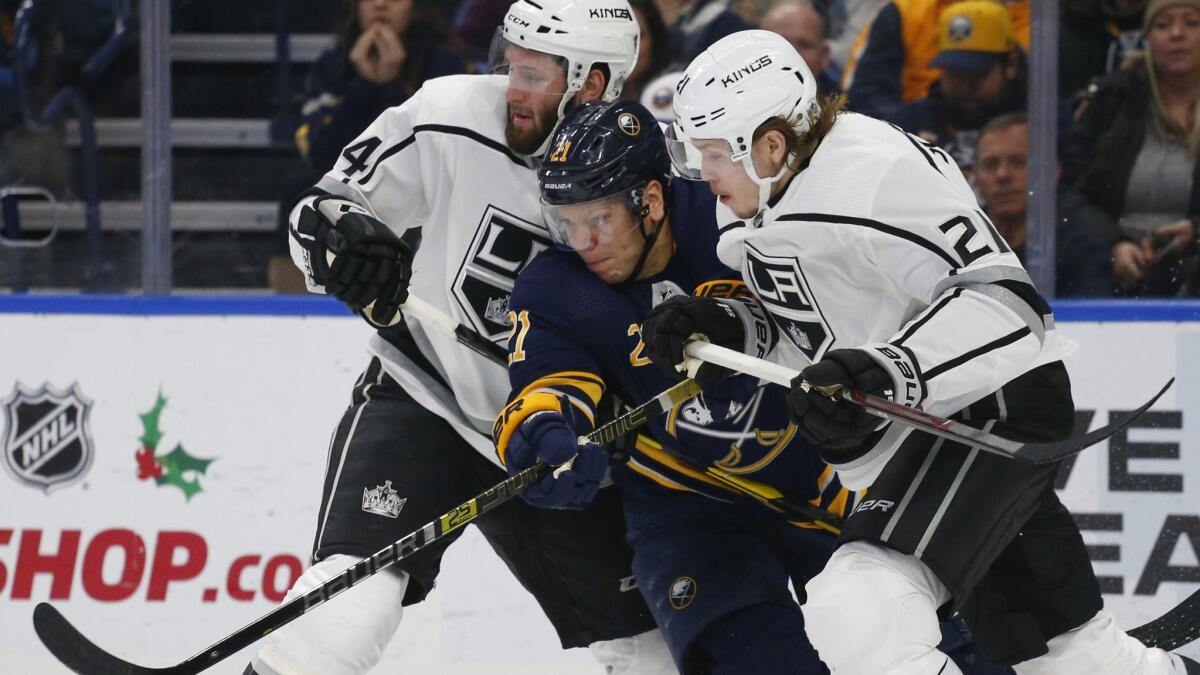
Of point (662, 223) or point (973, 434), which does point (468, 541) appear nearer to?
point (662, 223)

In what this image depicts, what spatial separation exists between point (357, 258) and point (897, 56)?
5.19ft

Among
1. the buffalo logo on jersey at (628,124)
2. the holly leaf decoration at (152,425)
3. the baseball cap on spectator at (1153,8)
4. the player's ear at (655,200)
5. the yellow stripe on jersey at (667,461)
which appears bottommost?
the holly leaf decoration at (152,425)

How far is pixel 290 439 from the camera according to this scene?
3.95 metres

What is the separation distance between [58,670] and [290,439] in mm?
756

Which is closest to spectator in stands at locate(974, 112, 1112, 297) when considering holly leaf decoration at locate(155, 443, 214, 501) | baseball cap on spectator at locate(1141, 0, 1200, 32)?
baseball cap on spectator at locate(1141, 0, 1200, 32)

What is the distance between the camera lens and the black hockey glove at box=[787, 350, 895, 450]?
7.94 feet

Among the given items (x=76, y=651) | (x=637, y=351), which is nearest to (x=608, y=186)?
(x=637, y=351)

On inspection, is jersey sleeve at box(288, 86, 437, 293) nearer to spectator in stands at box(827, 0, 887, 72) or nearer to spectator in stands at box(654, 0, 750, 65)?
spectator in stands at box(654, 0, 750, 65)

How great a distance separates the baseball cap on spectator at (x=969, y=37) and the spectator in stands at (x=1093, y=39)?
15 cm

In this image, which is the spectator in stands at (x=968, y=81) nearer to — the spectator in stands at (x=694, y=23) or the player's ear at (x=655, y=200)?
the spectator in stands at (x=694, y=23)

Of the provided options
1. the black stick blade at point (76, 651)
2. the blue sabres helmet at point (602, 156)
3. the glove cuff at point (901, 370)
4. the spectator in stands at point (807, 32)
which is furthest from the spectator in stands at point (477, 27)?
the glove cuff at point (901, 370)

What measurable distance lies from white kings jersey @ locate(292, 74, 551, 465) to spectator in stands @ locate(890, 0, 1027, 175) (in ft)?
4.12

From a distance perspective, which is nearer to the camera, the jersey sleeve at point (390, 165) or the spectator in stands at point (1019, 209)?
the jersey sleeve at point (390, 165)

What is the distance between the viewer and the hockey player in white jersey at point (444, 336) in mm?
2932
